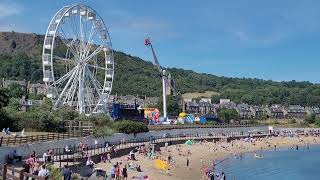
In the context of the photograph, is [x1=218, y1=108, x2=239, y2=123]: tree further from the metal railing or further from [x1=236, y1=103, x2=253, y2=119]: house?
the metal railing

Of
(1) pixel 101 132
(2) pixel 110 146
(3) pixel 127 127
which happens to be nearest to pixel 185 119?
(3) pixel 127 127

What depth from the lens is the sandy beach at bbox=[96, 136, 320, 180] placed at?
41.3 metres

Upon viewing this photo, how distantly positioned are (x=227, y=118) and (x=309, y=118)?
86.8ft

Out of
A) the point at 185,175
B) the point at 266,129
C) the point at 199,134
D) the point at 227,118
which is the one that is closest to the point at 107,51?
the point at 199,134

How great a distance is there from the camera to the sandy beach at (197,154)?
Answer: 135 ft

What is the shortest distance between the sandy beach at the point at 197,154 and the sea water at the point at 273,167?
2497mm

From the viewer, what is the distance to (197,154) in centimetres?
6394

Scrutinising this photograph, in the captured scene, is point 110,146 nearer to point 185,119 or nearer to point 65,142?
point 65,142

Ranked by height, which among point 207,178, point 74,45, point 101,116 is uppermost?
point 74,45

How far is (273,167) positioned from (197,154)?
31.2ft

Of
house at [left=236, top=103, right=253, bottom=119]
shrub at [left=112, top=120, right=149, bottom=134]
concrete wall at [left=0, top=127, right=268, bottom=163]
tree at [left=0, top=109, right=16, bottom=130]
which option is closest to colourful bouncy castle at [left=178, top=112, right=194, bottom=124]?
concrete wall at [left=0, top=127, right=268, bottom=163]

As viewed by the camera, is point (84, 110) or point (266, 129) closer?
point (84, 110)

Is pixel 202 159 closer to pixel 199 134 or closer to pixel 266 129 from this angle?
pixel 199 134

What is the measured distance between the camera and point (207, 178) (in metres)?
42.4
